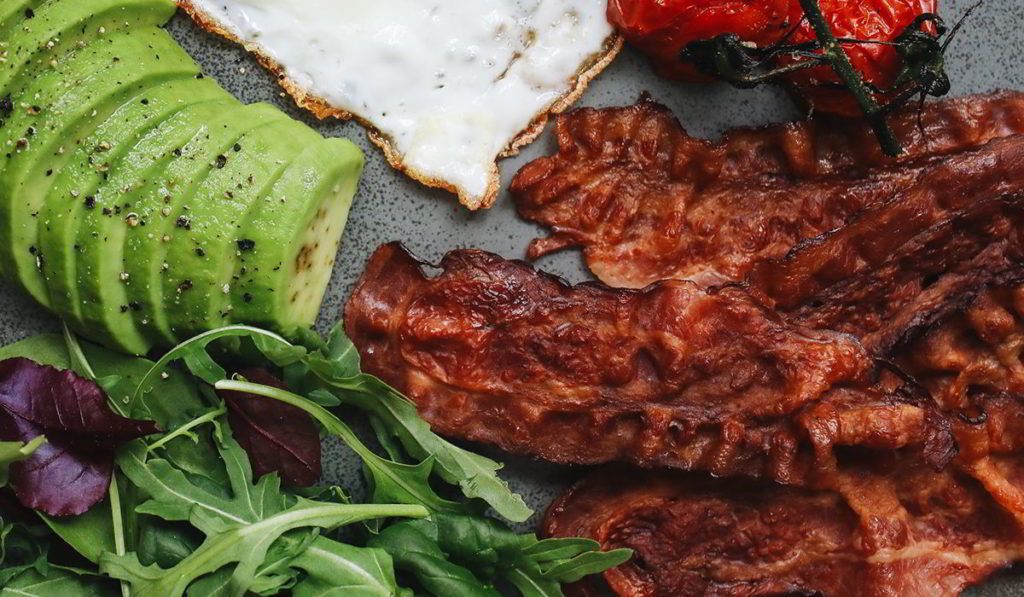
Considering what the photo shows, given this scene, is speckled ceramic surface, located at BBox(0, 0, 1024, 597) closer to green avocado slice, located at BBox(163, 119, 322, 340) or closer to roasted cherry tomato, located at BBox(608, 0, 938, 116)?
roasted cherry tomato, located at BBox(608, 0, 938, 116)

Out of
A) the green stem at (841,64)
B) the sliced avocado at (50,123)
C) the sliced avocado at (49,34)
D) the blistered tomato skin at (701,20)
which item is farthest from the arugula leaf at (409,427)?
the green stem at (841,64)

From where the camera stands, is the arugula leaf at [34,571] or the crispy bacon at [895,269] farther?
the crispy bacon at [895,269]

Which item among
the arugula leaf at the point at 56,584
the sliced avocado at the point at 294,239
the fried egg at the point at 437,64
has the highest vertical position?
the fried egg at the point at 437,64

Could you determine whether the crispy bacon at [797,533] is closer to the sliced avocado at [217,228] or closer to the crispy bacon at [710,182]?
the crispy bacon at [710,182]

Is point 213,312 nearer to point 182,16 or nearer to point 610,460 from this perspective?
point 182,16

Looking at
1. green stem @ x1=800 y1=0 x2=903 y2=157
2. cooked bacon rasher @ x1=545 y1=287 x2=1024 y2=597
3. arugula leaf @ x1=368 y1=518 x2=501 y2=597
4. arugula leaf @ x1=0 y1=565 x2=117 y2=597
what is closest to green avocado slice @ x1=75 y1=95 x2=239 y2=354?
arugula leaf @ x1=0 y1=565 x2=117 y2=597

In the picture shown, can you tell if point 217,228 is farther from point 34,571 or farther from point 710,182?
point 710,182

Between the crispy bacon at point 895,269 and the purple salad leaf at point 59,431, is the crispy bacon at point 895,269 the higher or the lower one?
the higher one

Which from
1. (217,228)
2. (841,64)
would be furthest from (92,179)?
(841,64)
